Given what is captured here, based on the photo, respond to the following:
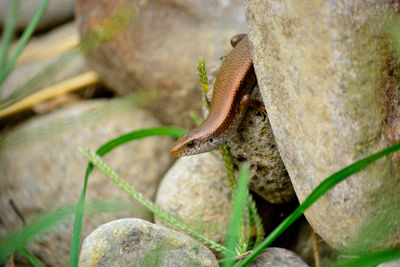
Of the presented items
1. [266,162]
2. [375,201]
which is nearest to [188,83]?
[266,162]

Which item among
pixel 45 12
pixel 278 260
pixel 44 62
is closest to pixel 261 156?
pixel 278 260

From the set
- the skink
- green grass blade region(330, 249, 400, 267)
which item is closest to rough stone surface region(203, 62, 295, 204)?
the skink

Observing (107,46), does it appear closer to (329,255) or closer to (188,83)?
(188,83)

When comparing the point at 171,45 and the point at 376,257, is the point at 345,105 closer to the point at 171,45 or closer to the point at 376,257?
the point at 376,257

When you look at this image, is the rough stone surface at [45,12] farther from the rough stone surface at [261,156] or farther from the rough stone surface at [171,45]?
the rough stone surface at [261,156]

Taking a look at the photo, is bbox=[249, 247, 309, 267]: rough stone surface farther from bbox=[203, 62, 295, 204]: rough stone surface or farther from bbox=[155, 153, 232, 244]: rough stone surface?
bbox=[155, 153, 232, 244]: rough stone surface
